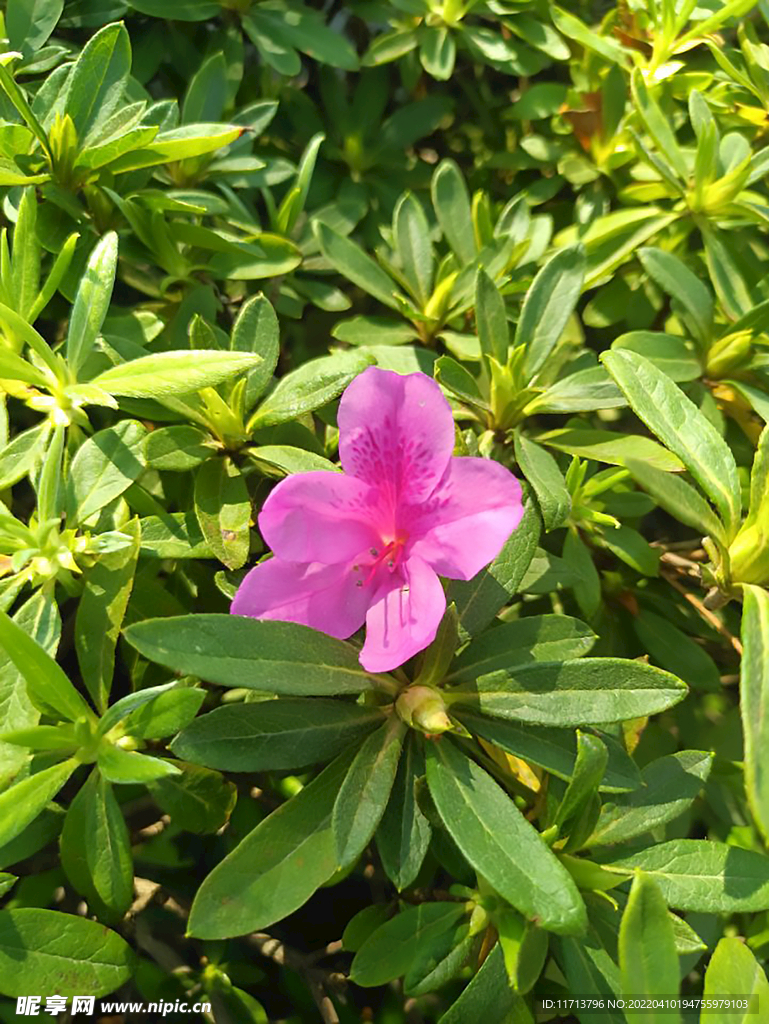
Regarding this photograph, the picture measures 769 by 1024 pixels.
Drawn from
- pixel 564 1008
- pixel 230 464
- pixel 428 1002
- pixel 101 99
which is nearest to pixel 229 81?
→ pixel 101 99

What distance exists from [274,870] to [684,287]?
1110 millimetres

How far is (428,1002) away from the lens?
4.98 feet

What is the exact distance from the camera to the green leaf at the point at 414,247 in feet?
4.88

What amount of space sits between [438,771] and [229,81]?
137 cm

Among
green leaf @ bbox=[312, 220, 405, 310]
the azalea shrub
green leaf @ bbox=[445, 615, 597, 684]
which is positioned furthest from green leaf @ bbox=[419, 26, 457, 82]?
green leaf @ bbox=[445, 615, 597, 684]

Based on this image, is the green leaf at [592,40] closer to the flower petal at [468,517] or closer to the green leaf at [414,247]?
the green leaf at [414,247]

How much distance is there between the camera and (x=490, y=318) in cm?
123

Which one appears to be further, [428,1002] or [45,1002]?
[428,1002]

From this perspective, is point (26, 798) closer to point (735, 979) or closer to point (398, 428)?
point (398, 428)

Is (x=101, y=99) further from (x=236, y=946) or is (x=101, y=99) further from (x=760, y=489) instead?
(x=236, y=946)

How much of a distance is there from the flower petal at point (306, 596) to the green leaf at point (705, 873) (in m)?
0.45

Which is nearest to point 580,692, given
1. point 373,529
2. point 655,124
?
point 373,529

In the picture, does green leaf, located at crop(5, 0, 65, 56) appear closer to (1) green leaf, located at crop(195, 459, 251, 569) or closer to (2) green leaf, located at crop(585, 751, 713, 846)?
(1) green leaf, located at crop(195, 459, 251, 569)

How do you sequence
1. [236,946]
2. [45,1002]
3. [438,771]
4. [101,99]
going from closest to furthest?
[438,771] → [45,1002] → [101,99] → [236,946]
